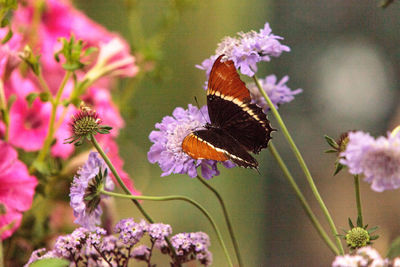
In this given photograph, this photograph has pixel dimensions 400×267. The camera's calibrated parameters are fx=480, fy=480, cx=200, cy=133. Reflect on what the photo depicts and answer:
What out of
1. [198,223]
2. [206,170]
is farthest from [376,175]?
[198,223]

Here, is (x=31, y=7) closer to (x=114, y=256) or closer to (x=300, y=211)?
(x=114, y=256)

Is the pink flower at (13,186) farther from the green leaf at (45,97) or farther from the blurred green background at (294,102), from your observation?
the blurred green background at (294,102)

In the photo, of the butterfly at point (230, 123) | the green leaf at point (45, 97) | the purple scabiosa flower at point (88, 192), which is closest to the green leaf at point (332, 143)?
the butterfly at point (230, 123)

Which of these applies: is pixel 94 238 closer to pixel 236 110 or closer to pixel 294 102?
pixel 236 110

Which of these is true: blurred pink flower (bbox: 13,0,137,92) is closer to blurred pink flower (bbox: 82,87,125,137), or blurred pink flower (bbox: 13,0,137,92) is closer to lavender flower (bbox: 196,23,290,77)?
blurred pink flower (bbox: 82,87,125,137)

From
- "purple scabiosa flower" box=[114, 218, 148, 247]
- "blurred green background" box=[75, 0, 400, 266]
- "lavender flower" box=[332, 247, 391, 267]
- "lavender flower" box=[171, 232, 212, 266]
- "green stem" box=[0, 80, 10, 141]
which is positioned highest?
"blurred green background" box=[75, 0, 400, 266]

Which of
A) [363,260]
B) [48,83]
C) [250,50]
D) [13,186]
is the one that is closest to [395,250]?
[363,260]

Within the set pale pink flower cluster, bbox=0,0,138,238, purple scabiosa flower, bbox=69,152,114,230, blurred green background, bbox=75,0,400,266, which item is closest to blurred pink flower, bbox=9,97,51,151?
pale pink flower cluster, bbox=0,0,138,238
